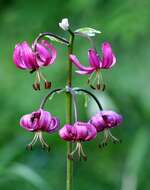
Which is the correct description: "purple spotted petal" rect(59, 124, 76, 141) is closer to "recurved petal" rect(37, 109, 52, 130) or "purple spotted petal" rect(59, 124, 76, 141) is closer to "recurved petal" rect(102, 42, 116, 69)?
"recurved petal" rect(37, 109, 52, 130)

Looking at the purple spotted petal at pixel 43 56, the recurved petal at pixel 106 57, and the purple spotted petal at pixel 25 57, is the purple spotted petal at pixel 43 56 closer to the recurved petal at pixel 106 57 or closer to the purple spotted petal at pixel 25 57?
the purple spotted petal at pixel 25 57

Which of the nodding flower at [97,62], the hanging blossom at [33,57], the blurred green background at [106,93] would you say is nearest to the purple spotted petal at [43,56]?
the hanging blossom at [33,57]

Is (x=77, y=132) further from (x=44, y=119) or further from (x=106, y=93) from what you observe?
(x=106, y=93)

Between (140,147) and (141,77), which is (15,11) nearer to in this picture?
(141,77)

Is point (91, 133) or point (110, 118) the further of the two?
point (110, 118)

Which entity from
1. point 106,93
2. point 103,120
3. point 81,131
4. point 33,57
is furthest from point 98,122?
point 106,93
